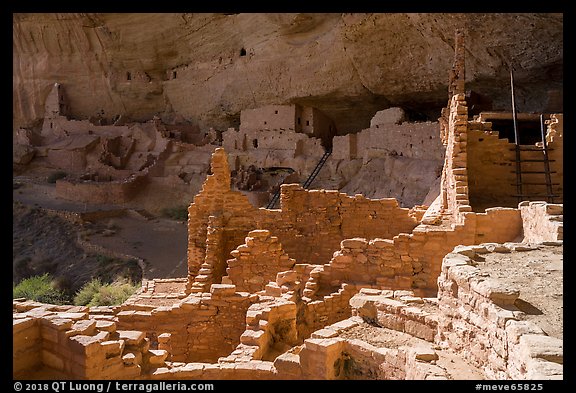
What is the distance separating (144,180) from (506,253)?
2042 cm

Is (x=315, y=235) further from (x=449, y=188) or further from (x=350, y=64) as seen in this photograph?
(x=350, y=64)

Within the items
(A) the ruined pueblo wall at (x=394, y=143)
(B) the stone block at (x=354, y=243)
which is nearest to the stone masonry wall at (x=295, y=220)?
(B) the stone block at (x=354, y=243)

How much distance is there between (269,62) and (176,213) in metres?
7.74

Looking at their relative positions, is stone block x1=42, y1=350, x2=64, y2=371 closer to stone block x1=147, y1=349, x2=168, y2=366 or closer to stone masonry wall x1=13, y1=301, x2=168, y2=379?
stone masonry wall x1=13, y1=301, x2=168, y2=379

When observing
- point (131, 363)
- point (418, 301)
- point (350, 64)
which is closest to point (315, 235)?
point (418, 301)

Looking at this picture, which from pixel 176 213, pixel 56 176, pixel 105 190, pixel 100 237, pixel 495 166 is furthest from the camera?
pixel 56 176

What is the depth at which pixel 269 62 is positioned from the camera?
22.4 meters

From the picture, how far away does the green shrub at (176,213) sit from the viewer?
21.0 m

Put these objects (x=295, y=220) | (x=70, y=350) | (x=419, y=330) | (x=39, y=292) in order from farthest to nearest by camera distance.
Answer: (x=39, y=292) → (x=295, y=220) → (x=419, y=330) → (x=70, y=350)

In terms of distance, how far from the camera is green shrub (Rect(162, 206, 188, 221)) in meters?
21.0

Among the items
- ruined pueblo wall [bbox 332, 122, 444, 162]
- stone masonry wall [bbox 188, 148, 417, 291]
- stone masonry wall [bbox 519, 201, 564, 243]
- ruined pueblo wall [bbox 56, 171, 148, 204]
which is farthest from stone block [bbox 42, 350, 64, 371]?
ruined pueblo wall [bbox 56, 171, 148, 204]

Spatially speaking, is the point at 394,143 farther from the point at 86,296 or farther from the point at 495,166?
the point at 86,296

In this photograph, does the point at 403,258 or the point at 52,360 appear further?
the point at 403,258

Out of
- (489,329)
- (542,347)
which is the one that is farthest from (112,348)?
(542,347)
